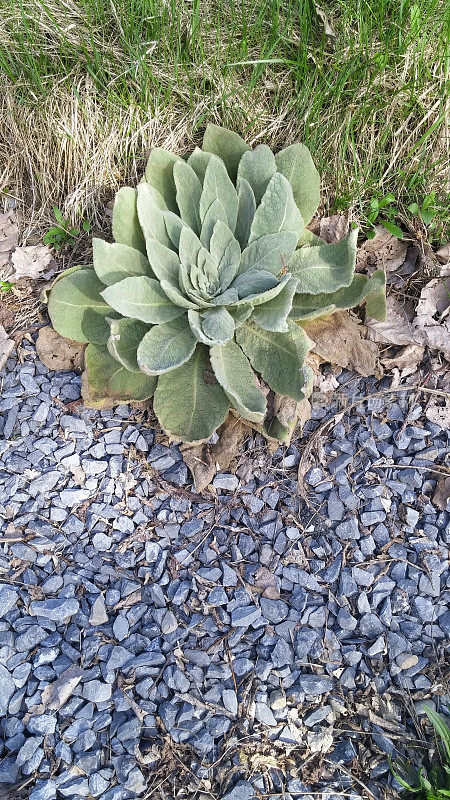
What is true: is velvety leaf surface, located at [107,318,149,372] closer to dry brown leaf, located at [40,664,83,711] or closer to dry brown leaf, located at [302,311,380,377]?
dry brown leaf, located at [302,311,380,377]

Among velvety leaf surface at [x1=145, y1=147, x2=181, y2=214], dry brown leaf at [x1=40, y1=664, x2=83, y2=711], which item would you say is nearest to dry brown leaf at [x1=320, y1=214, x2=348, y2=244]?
velvety leaf surface at [x1=145, y1=147, x2=181, y2=214]

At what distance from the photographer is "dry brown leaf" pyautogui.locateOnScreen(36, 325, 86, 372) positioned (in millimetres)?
2305

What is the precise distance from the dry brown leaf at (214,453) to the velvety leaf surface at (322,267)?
517 millimetres

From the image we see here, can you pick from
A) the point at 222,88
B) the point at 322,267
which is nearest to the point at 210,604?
the point at 322,267

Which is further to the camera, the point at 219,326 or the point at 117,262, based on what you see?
the point at 117,262

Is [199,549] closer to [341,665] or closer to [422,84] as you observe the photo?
[341,665]

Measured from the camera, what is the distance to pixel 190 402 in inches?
83.6

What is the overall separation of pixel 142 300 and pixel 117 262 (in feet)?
0.58

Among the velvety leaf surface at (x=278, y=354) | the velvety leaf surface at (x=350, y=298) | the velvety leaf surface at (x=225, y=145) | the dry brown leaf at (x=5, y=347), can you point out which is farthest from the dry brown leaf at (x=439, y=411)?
the dry brown leaf at (x=5, y=347)

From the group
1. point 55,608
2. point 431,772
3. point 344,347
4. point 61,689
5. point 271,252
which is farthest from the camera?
point 344,347

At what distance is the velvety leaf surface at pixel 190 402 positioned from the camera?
81.5 inches

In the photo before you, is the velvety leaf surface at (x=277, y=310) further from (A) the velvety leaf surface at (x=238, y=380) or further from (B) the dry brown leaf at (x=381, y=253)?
(B) the dry brown leaf at (x=381, y=253)

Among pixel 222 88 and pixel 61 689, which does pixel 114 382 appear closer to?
pixel 61 689

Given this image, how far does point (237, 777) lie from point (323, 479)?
908 mm
